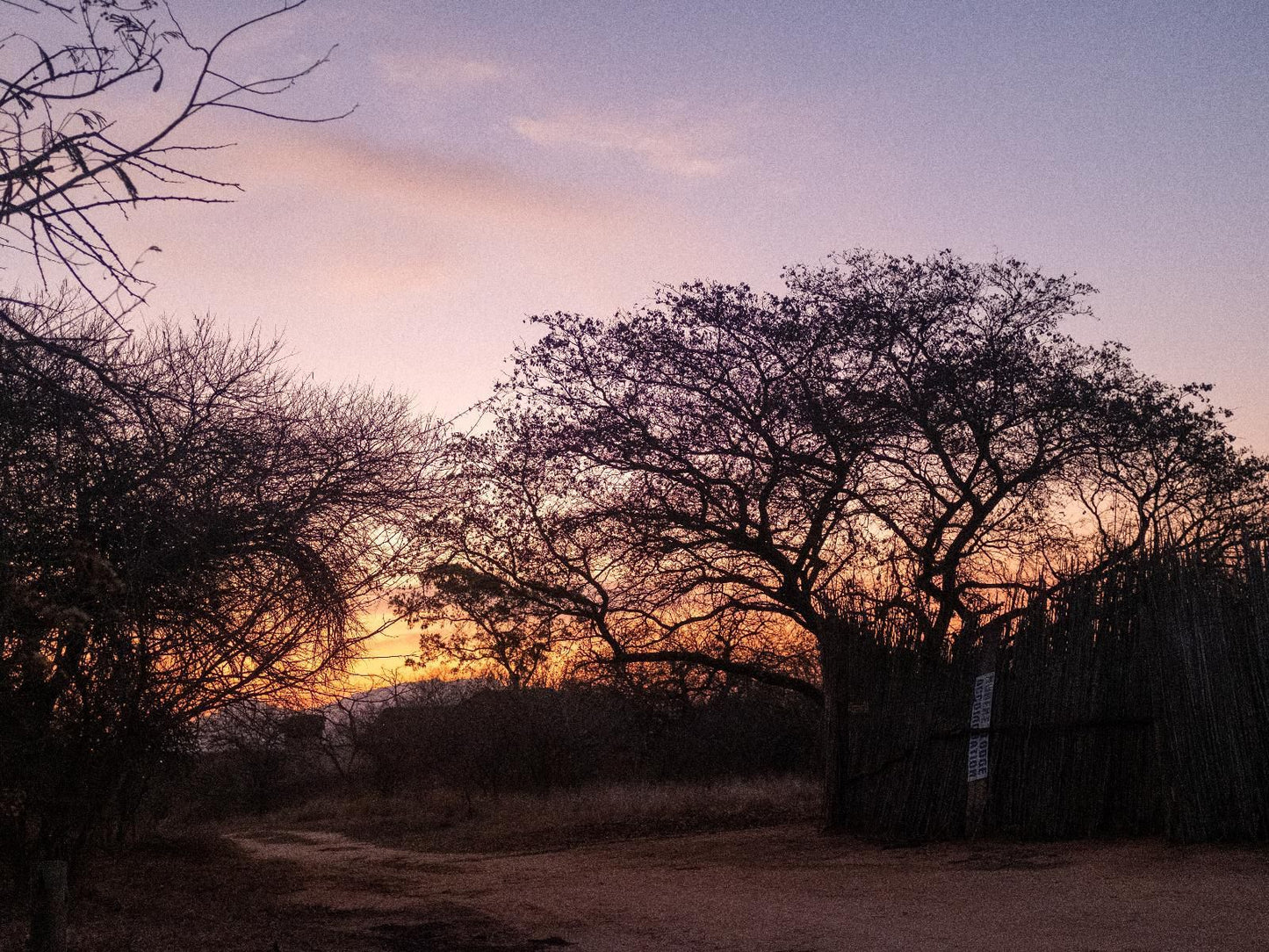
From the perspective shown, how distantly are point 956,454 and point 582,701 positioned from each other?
1081 cm

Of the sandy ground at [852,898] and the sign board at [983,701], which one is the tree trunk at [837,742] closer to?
the sandy ground at [852,898]

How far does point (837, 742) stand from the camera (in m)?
13.0

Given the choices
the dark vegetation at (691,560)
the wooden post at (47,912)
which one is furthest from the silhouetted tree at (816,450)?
the wooden post at (47,912)

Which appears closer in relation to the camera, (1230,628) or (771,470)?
(1230,628)

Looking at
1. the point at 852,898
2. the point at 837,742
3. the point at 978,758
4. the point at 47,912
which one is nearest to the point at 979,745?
the point at 978,758

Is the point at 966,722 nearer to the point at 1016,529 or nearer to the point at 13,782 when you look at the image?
the point at 1016,529

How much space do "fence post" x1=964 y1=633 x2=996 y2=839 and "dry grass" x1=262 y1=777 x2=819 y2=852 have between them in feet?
14.7

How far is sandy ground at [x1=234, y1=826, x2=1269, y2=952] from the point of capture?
6.49 meters

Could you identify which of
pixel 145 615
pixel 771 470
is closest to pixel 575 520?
pixel 771 470

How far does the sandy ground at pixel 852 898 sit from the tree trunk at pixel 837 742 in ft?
1.69

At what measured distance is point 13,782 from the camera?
5.66 m

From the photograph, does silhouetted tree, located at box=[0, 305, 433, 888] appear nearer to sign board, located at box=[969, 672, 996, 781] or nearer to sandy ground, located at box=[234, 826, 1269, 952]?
sandy ground, located at box=[234, 826, 1269, 952]

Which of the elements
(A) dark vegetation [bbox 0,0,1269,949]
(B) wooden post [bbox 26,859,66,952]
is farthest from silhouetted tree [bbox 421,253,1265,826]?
(B) wooden post [bbox 26,859,66,952]

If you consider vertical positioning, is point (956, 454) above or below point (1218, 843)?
above
